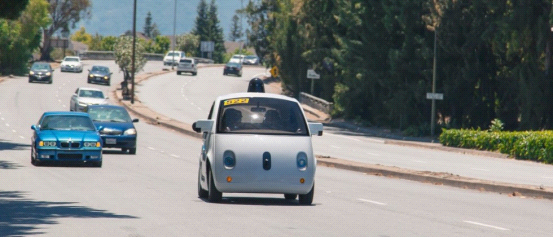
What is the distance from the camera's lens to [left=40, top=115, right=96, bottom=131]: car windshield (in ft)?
88.0

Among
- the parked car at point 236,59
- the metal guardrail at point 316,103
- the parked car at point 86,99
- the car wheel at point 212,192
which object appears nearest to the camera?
the car wheel at point 212,192

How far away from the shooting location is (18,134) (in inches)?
1757

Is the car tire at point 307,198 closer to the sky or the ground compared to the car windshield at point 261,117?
closer to the ground

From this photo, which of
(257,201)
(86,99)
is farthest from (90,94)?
(257,201)

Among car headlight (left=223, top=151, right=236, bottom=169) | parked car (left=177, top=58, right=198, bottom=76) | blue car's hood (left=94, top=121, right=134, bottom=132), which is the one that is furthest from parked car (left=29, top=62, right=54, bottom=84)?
car headlight (left=223, top=151, right=236, bottom=169)

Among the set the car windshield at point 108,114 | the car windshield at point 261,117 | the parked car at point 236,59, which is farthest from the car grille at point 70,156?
the parked car at point 236,59

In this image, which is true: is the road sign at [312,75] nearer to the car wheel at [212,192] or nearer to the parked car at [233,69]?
the parked car at [233,69]

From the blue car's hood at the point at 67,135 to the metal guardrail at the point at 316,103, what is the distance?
45097mm

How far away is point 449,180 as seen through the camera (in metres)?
22.7

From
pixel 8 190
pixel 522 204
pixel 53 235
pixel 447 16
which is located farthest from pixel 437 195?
pixel 447 16

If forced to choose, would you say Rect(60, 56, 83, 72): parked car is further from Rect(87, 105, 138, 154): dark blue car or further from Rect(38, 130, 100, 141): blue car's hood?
Rect(38, 130, 100, 141): blue car's hood

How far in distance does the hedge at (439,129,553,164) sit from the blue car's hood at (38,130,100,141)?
16.6 metres

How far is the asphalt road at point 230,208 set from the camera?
1280 cm

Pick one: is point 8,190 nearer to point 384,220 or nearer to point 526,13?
point 384,220
